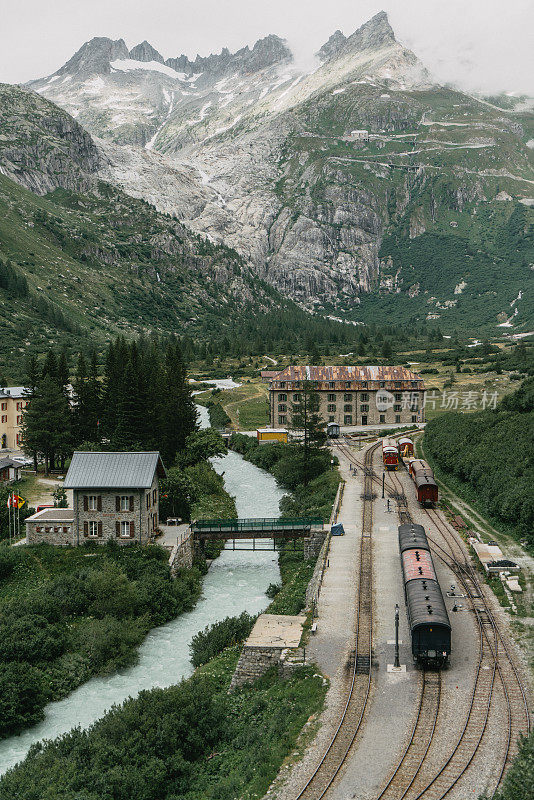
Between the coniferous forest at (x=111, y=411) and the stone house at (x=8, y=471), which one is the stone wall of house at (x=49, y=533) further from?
the stone house at (x=8, y=471)

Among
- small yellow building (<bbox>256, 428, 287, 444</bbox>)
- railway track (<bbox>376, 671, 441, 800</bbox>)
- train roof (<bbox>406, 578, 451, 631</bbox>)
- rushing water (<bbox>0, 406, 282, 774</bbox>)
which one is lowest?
rushing water (<bbox>0, 406, 282, 774</bbox>)

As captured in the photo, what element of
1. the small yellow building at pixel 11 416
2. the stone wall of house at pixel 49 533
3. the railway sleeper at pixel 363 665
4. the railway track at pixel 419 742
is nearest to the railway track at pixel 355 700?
the railway sleeper at pixel 363 665

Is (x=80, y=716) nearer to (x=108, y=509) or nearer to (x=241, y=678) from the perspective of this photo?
(x=241, y=678)

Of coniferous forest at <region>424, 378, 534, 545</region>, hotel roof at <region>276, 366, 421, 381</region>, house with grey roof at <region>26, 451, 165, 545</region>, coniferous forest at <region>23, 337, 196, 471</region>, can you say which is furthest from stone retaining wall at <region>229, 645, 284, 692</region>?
hotel roof at <region>276, 366, 421, 381</region>

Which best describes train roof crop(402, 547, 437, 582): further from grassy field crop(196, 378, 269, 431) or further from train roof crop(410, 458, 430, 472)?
grassy field crop(196, 378, 269, 431)

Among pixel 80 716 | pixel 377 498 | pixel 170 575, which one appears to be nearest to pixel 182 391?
pixel 377 498

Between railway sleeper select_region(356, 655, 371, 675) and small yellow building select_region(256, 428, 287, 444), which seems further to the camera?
small yellow building select_region(256, 428, 287, 444)

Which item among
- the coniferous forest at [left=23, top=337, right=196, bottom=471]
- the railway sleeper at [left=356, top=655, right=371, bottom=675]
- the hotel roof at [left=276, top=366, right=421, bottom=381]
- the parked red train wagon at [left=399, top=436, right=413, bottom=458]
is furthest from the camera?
the hotel roof at [left=276, top=366, right=421, bottom=381]
